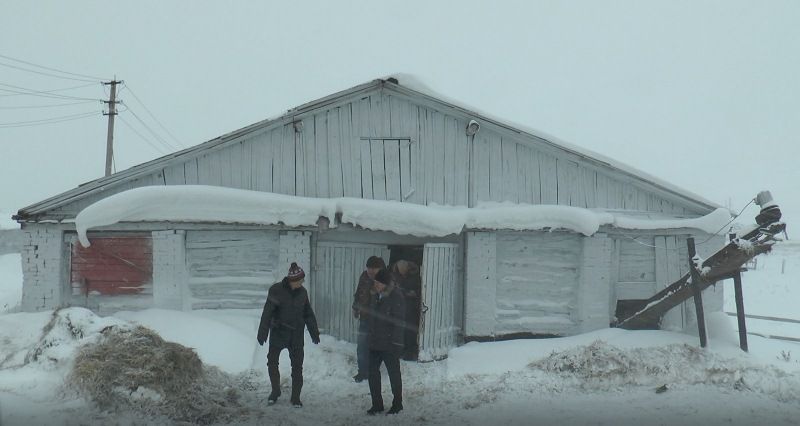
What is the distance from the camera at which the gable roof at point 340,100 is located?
A: 7992 mm

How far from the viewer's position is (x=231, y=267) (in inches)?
331

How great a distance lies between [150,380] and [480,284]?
16.9 feet

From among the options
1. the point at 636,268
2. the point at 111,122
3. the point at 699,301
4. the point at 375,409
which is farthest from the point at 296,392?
the point at 111,122

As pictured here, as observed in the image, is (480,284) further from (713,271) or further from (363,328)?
(713,271)

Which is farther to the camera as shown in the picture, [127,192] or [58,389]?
[127,192]

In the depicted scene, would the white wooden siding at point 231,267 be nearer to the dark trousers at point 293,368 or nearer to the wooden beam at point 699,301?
the dark trousers at point 293,368

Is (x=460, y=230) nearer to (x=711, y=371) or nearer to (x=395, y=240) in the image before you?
(x=395, y=240)

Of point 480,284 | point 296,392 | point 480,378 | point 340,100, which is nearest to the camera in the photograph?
point 296,392

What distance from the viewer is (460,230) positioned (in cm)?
835

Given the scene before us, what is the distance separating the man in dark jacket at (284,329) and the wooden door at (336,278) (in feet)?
8.90

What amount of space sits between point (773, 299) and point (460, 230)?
1700cm

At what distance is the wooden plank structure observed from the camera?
23.9 ft

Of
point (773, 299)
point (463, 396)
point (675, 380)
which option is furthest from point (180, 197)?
point (773, 299)

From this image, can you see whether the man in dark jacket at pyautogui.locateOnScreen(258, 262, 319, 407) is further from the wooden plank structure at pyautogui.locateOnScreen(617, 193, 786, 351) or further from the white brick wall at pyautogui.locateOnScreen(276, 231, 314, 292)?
the wooden plank structure at pyautogui.locateOnScreen(617, 193, 786, 351)
